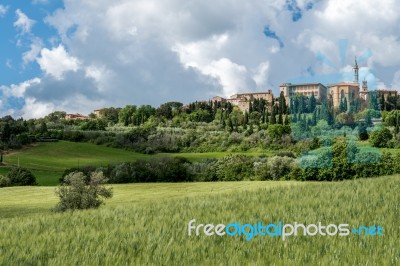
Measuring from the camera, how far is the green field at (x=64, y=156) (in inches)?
4452

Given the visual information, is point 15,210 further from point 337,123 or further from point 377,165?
point 377,165

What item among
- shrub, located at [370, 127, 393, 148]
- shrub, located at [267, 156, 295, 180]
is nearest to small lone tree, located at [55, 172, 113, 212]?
shrub, located at [370, 127, 393, 148]

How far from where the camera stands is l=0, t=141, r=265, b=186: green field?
113m

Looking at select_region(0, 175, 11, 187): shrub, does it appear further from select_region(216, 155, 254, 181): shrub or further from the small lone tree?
the small lone tree

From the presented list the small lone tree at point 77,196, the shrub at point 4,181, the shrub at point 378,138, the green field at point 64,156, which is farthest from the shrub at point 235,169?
the small lone tree at point 77,196

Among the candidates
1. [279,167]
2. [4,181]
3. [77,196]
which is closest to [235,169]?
[279,167]

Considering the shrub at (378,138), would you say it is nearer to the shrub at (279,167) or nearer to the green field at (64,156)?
the shrub at (279,167)

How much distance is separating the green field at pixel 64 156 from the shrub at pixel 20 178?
5.46 m

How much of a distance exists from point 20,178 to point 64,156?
3178cm

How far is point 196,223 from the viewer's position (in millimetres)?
8484

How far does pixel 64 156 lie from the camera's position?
5089 inches

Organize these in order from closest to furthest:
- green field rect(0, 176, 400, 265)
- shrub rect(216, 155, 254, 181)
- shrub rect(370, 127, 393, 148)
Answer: green field rect(0, 176, 400, 265) < shrub rect(370, 127, 393, 148) < shrub rect(216, 155, 254, 181)

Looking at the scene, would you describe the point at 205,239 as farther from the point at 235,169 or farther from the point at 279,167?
the point at 235,169

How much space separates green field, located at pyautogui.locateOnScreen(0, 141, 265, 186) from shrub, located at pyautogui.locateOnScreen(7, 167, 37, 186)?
5460 millimetres
